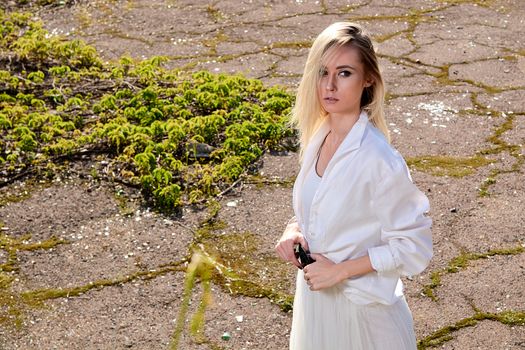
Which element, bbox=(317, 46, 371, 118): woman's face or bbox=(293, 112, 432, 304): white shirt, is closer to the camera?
bbox=(293, 112, 432, 304): white shirt

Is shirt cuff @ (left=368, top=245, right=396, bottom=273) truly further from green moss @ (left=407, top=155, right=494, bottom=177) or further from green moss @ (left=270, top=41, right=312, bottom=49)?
green moss @ (left=270, top=41, right=312, bottom=49)

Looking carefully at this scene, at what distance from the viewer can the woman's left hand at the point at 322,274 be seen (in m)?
2.15

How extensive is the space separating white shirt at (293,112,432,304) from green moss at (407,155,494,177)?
2.23m

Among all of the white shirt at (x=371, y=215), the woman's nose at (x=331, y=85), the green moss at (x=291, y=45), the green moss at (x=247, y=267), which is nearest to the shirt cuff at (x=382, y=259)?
the white shirt at (x=371, y=215)

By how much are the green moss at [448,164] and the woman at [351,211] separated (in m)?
2.15

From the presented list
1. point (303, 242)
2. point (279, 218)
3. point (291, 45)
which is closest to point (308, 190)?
point (303, 242)

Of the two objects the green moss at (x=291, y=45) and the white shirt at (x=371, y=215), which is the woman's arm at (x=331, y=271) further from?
the green moss at (x=291, y=45)

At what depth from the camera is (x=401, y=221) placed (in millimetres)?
2055

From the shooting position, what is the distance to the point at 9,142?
15.1 feet

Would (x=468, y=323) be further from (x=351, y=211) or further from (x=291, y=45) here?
(x=291, y=45)

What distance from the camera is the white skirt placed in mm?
2207

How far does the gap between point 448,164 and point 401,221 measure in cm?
246

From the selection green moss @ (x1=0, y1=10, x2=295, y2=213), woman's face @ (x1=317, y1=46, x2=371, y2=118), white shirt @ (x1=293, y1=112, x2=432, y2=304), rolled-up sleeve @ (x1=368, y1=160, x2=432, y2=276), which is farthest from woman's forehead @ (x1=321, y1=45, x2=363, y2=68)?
green moss @ (x1=0, y1=10, x2=295, y2=213)

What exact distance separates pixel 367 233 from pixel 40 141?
2886 millimetres
